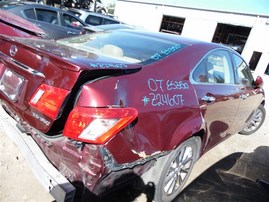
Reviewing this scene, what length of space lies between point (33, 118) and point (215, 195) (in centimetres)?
227

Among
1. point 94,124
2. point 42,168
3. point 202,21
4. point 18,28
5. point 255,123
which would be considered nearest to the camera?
point 94,124

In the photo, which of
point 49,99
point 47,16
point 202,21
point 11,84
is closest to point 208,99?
point 49,99

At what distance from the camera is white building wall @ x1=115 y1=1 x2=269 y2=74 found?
690 inches

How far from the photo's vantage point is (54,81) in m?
1.86

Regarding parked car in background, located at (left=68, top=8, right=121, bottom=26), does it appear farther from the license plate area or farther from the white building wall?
the white building wall

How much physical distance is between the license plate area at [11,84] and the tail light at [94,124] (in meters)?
0.62

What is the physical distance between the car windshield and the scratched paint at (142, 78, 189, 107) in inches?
9.6

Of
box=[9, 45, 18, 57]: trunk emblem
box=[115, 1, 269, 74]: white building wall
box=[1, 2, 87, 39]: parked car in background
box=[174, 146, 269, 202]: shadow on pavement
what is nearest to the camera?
box=[9, 45, 18, 57]: trunk emblem

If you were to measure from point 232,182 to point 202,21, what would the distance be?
18.8 meters

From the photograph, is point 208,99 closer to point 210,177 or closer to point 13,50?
point 210,177

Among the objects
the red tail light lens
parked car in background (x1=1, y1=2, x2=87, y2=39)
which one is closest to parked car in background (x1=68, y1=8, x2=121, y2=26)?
parked car in background (x1=1, y1=2, x2=87, y2=39)

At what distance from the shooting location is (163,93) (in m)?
2.23

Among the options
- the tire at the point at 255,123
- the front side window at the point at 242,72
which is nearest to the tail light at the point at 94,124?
the front side window at the point at 242,72

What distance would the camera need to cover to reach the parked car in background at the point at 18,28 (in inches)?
126
